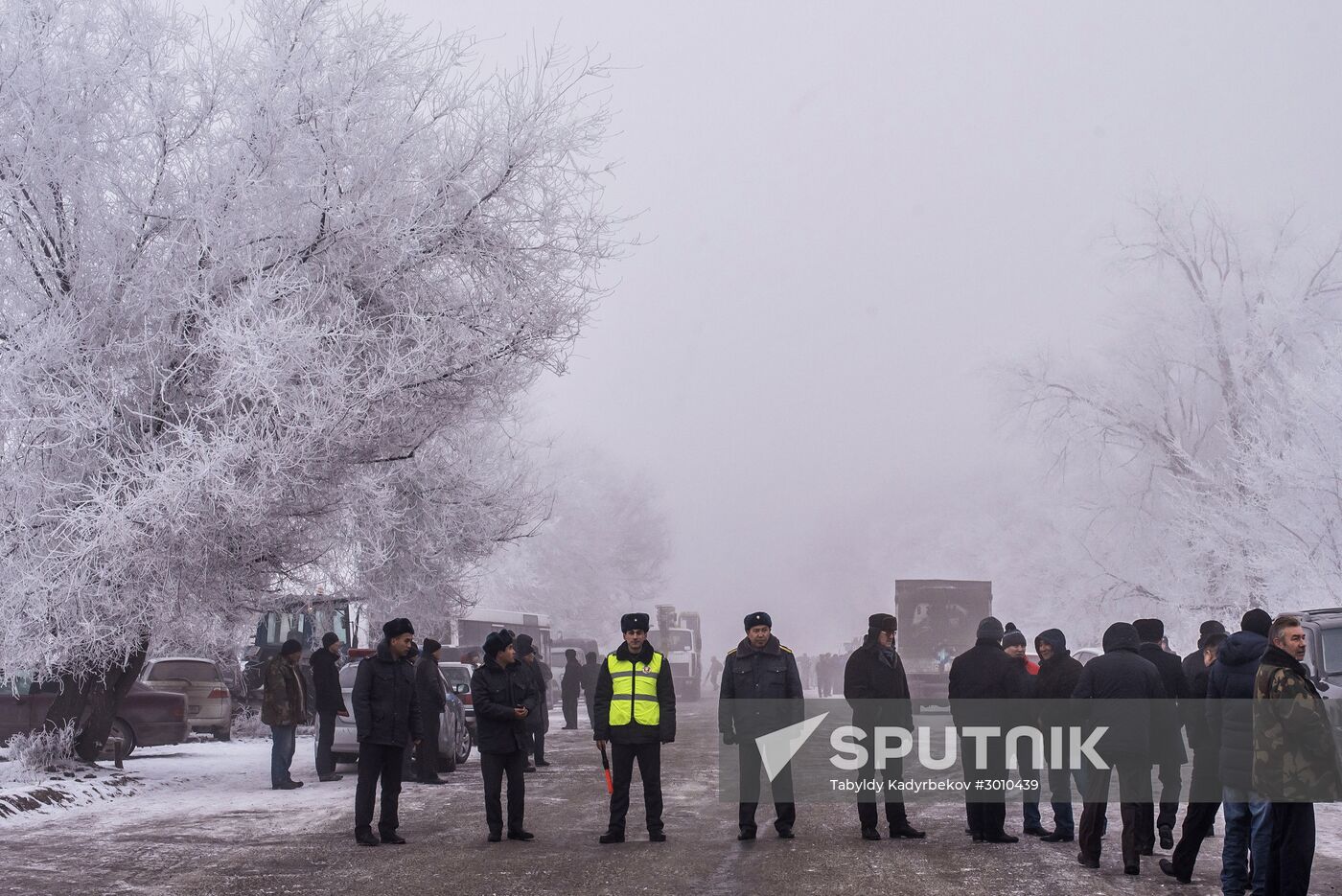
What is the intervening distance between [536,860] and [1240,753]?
5.02m

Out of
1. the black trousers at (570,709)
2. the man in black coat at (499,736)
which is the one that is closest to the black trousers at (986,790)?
the man in black coat at (499,736)

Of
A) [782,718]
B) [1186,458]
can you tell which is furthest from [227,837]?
[1186,458]

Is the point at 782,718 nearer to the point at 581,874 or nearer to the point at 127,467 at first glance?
the point at 581,874

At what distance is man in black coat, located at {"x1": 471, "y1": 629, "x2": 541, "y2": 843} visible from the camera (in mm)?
11047

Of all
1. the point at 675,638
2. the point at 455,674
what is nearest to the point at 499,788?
the point at 455,674

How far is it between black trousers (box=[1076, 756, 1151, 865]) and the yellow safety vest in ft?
11.1

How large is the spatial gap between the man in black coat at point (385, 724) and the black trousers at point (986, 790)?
15.3 feet

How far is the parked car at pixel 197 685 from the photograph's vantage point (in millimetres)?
23375

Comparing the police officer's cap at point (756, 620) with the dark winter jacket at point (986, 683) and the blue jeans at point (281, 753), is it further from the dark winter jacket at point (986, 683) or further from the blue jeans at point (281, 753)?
the blue jeans at point (281, 753)

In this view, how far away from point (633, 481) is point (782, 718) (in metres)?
72.5

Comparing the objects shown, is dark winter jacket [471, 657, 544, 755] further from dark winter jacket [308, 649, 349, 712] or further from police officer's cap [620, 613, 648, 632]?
dark winter jacket [308, 649, 349, 712]

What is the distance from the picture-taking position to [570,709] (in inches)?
1142

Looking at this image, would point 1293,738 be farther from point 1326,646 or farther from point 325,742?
point 325,742

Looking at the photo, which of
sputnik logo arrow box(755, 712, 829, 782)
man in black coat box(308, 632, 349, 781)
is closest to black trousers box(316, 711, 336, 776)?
man in black coat box(308, 632, 349, 781)
